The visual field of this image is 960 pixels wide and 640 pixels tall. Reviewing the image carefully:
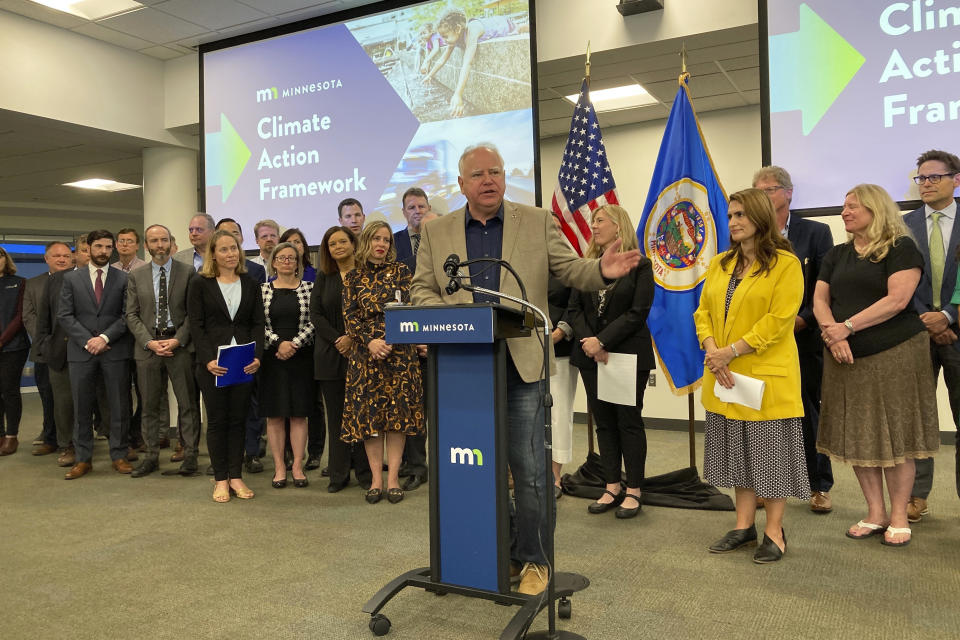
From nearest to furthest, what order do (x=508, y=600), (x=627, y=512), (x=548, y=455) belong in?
(x=548, y=455) < (x=508, y=600) < (x=627, y=512)

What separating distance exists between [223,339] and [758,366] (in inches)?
120

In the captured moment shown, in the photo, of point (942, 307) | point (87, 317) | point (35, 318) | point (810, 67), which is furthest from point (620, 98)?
point (35, 318)

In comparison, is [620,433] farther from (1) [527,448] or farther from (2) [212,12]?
(2) [212,12]

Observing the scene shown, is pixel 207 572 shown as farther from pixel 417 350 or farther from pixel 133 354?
pixel 133 354

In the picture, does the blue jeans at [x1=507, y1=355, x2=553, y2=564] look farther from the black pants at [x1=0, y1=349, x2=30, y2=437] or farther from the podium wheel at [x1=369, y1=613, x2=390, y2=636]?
the black pants at [x1=0, y1=349, x2=30, y2=437]

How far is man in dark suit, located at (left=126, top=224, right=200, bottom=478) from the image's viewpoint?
16.7 feet

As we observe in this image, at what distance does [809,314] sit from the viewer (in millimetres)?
3760

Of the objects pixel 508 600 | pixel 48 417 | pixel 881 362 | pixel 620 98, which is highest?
pixel 620 98

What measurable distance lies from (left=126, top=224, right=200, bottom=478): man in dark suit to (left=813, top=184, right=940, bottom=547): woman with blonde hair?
4082mm

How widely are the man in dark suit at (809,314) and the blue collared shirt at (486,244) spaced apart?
1828 mm

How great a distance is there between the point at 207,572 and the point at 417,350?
1.86 metres

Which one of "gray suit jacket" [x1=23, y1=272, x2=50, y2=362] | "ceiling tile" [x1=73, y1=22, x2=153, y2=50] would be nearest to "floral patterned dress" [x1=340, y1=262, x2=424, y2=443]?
"gray suit jacket" [x1=23, y1=272, x2=50, y2=362]

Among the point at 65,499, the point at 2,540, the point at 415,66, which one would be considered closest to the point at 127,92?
the point at 415,66

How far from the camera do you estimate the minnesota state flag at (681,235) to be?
175 inches
